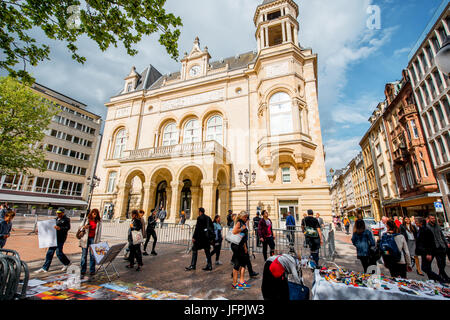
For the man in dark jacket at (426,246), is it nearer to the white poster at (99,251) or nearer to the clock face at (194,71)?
the white poster at (99,251)

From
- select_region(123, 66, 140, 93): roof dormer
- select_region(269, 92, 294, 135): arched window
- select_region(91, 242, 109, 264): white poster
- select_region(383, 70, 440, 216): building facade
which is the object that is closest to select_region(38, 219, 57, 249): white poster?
select_region(91, 242, 109, 264): white poster

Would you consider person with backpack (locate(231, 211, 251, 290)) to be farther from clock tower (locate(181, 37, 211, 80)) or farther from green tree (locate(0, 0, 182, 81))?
clock tower (locate(181, 37, 211, 80))

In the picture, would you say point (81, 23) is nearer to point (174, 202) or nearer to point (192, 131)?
point (174, 202)

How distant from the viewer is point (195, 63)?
24906 mm

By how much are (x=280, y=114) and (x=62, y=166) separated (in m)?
38.3

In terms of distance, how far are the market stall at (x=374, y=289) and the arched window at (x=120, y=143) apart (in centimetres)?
2644

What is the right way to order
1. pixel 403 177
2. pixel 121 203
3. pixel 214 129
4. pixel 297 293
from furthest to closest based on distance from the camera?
pixel 403 177
pixel 214 129
pixel 121 203
pixel 297 293

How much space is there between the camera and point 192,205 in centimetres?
1897

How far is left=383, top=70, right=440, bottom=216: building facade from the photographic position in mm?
18264

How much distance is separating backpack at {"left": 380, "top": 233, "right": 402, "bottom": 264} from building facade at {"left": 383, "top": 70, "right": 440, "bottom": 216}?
763 inches

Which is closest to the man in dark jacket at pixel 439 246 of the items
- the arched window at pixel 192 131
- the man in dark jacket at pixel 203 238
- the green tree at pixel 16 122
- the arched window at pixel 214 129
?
the man in dark jacket at pixel 203 238

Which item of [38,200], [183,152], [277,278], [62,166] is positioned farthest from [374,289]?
[62,166]

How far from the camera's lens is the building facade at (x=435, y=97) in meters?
16.1
